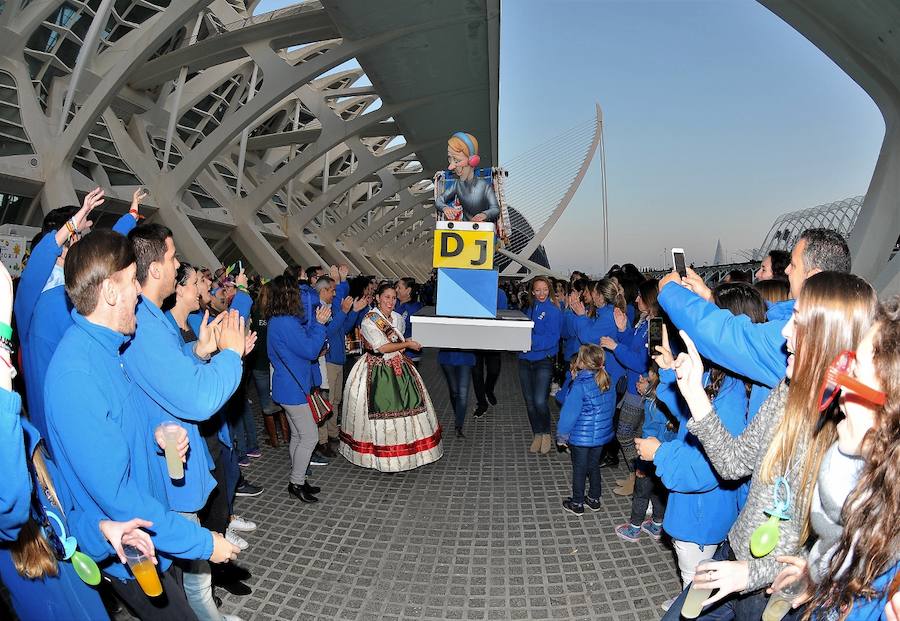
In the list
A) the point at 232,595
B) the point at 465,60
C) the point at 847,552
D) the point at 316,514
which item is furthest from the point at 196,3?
the point at 847,552

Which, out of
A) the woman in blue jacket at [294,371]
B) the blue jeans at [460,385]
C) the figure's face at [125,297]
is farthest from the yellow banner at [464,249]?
the figure's face at [125,297]

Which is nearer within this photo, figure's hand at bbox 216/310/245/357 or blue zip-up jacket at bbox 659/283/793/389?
blue zip-up jacket at bbox 659/283/793/389

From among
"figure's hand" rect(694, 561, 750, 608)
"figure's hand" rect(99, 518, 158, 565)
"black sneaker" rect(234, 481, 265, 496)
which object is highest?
"figure's hand" rect(99, 518, 158, 565)

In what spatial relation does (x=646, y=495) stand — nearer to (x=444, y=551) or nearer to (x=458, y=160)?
(x=444, y=551)

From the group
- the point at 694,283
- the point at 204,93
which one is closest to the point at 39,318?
the point at 694,283

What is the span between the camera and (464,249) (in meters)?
4.97

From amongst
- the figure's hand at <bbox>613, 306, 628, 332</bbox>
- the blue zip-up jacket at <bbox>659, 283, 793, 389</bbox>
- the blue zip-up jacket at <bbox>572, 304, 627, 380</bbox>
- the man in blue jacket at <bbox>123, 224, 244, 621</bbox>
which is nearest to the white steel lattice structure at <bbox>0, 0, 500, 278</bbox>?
the blue zip-up jacket at <bbox>572, 304, 627, 380</bbox>

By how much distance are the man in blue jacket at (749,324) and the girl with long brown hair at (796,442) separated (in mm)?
314

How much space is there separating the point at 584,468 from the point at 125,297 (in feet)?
12.3

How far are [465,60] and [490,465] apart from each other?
484 inches

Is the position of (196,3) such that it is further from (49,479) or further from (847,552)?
(847,552)

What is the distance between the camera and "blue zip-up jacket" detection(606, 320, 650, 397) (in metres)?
4.54

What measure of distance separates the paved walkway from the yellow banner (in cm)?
219

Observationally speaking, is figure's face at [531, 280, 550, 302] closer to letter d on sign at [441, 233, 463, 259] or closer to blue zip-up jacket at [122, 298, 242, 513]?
letter d on sign at [441, 233, 463, 259]
